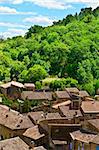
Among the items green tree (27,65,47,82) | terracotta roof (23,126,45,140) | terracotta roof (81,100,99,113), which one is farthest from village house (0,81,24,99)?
terracotta roof (23,126,45,140)

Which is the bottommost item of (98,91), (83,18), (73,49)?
(98,91)

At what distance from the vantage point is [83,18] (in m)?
137

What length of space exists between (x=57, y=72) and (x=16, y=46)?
37743mm

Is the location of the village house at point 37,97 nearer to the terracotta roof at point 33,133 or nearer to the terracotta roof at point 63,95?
the terracotta roof at point 63,95

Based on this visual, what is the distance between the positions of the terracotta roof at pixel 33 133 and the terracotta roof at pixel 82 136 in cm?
322

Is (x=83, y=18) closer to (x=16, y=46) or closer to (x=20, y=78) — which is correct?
(x=16, y=46)

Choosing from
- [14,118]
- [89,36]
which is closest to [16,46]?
[89,36]

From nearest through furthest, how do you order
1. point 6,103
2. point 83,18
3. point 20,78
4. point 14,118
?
1. point 14,118
2. point 6,103
3. point 20,78
4. point 83,18

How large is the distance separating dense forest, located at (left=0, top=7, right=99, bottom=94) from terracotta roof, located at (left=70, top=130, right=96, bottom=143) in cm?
3877

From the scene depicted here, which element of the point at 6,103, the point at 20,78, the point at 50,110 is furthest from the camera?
the point at 20,78

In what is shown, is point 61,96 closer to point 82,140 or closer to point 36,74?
point 36,74

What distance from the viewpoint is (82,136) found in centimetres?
3350

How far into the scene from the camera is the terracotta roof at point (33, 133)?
35847 mm

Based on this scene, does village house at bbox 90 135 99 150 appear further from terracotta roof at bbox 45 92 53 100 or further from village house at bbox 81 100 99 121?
terracotta roof at bbox 45 92 53 100
